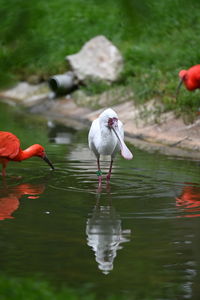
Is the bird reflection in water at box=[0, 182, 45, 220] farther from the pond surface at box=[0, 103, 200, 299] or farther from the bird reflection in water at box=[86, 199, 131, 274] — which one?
the bird reflection in water at box=[86, 199, 131, 274]

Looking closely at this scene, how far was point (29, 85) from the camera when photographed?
62.0ft

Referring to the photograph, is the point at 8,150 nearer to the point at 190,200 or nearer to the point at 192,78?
the point at 190,200

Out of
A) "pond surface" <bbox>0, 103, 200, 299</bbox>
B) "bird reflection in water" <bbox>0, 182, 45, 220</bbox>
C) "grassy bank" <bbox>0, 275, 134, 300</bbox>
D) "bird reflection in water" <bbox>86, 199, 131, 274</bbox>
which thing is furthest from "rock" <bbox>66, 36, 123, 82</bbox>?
"grassy bank" <bbox>0, 275, 134, 300</bbox>

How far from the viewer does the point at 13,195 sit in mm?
7547

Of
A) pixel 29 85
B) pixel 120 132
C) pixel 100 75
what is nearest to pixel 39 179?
pixel 120 132

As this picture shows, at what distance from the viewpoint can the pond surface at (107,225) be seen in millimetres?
4719

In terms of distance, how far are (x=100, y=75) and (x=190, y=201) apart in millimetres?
9549

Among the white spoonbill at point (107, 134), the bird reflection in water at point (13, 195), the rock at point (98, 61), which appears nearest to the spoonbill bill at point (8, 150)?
the bird reflection in water at point (13, 195)

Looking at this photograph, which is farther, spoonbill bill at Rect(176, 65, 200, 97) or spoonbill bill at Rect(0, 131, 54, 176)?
spoonbill bill at Rect(176, 65, 200, 97)

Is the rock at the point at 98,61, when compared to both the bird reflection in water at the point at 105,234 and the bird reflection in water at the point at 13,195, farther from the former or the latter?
the bird reflection in water at the point at 105,234

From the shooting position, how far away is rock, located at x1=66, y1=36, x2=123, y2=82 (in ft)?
54.0

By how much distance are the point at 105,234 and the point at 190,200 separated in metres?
1.59

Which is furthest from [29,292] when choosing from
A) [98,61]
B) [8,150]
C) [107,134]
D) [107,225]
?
[98,61]

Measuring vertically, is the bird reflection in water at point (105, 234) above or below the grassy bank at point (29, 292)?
below
